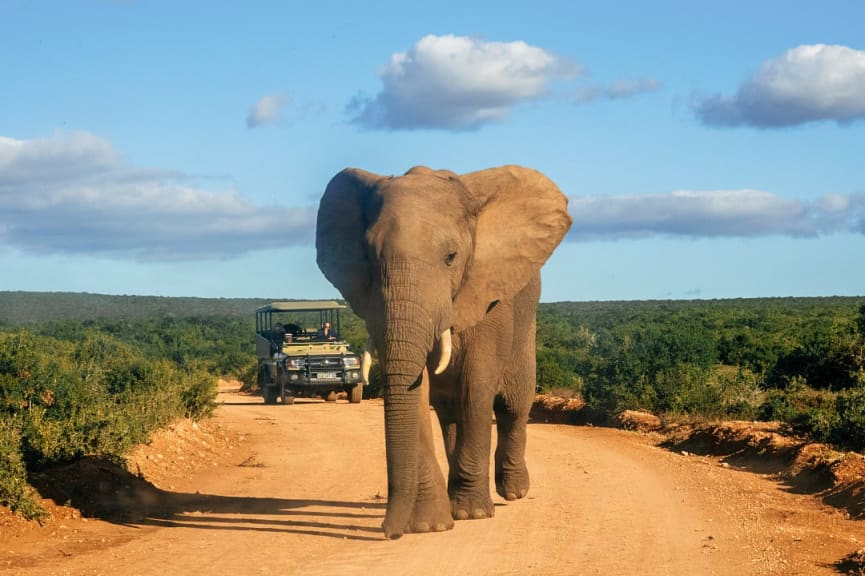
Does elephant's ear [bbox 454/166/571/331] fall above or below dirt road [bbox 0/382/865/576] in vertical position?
above

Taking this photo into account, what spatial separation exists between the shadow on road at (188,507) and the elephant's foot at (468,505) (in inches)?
28.6

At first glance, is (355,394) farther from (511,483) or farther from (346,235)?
(346,235)

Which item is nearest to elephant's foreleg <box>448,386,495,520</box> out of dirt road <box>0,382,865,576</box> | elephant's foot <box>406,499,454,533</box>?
dirt road <box>0,382,865,576</box>

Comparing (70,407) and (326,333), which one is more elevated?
(326,333)

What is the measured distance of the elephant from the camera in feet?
30.0

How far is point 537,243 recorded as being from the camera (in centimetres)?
1084

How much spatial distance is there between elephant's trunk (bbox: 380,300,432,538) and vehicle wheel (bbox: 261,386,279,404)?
23.1 meters

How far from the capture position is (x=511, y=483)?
1220 cm

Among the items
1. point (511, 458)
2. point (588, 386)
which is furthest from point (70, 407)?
point (588, 386)

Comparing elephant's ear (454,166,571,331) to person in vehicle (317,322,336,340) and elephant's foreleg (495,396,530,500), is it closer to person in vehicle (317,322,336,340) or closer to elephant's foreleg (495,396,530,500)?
elephant's foreleg (495,396,530,500)

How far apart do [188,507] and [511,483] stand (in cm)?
333

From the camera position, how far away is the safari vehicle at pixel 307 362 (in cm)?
3062

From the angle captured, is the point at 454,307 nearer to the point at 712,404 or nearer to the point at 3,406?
the point at 3,406

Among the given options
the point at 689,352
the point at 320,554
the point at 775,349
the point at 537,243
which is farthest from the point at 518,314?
the point at 775,349
